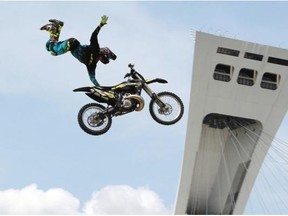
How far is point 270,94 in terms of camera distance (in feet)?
134

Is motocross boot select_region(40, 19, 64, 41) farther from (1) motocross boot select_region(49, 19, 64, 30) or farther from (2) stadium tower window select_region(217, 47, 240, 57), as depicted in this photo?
(2) stadium tower window select_region(217, 47, 240, 57)

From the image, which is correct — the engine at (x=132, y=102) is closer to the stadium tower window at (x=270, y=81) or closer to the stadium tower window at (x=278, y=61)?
the stadium tower window at (x=278, y=61)

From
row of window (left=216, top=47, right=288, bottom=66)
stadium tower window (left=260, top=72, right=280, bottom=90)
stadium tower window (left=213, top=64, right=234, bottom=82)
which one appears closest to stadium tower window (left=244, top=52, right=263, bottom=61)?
row of window (left=216, top=47, right=288, bottom=66)

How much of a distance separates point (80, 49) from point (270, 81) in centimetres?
3158

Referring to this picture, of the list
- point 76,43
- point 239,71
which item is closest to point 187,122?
point 239,71

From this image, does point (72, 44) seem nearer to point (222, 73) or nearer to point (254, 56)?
point (254, 56)

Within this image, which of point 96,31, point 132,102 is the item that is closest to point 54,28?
point 96,31

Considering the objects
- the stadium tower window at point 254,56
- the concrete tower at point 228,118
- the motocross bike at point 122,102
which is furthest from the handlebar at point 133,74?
the stadium tower window at point 254,56

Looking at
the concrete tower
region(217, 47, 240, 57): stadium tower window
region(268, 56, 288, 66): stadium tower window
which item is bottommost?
the concrete tower

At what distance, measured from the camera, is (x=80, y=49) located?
36.2ft

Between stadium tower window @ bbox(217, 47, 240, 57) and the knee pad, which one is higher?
stadium tower window @ bbox(217, 47, 240, 57)

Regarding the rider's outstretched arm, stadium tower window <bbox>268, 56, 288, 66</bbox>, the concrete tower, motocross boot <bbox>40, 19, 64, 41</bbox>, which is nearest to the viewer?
the rider's outstretched arm

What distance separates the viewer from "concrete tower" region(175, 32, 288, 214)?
38938 mm

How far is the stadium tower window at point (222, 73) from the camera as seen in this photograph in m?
40.2
